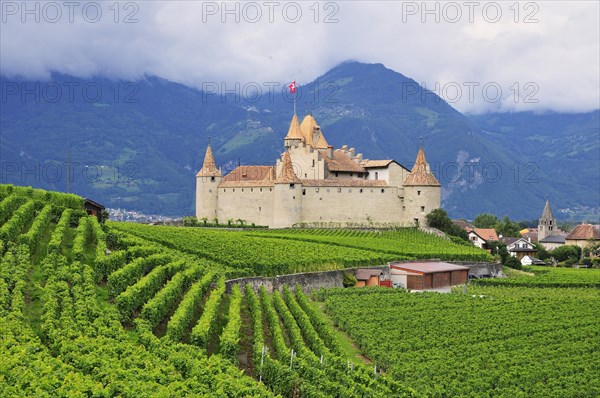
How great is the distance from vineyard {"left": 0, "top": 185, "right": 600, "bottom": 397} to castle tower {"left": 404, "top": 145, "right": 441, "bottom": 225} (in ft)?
94.7

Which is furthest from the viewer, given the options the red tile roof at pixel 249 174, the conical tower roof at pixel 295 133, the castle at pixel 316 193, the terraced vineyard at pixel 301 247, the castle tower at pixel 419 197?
the conical tower roof at pixel 295 133

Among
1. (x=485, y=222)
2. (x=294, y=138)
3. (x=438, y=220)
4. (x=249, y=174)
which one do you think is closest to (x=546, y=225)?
(x=485, y=222)

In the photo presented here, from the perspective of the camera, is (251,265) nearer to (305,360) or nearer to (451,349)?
(451,349)

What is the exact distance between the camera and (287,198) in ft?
269

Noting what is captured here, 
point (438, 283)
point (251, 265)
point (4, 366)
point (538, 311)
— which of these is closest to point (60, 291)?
point (4, 366)

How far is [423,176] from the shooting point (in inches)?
3383

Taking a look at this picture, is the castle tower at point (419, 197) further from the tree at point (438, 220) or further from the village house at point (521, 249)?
the village house at point (521, 249)

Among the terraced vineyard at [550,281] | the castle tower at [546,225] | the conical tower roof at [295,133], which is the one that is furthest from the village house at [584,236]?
the terraced vineyard at [550,281]

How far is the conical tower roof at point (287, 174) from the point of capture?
81875 millimetres

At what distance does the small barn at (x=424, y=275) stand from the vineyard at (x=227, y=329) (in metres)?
5.41

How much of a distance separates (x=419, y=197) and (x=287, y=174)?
14.2m

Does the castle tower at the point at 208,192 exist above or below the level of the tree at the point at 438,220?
above

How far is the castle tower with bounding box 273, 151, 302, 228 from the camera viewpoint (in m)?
81.9

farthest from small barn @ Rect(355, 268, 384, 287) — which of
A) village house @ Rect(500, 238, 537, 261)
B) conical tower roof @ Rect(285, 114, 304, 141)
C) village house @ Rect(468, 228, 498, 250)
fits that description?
village house @ Rect(500, 238, 537, 261)
